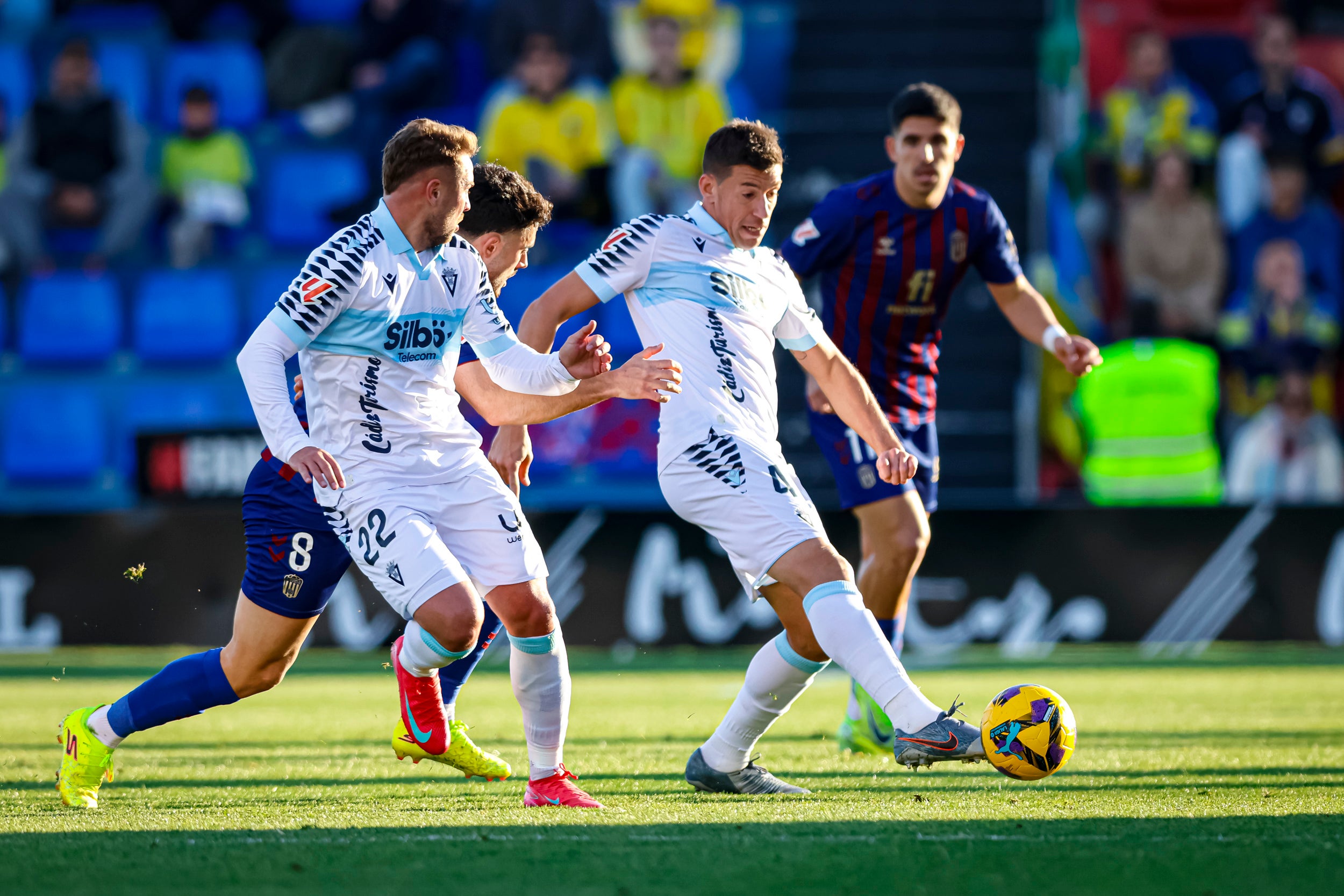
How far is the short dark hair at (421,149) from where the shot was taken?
14.8 ft

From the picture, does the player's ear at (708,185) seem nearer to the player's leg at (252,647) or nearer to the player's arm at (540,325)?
the player's arm at (540,325)

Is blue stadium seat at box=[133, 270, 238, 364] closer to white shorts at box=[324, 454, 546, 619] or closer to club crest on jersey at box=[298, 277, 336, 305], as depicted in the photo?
white shorts at box=[324, 454, 546, 619]

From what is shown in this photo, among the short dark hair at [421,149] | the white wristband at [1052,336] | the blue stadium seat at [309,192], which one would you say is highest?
the blue stadium seat at [309,192]

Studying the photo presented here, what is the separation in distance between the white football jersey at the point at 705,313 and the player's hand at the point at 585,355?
0.25m

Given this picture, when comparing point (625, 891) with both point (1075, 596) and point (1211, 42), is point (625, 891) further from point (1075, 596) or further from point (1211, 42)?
point (1211, 42)

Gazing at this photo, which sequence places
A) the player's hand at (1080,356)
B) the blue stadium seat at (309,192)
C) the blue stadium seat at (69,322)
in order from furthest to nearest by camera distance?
the blue stadium seat at (309,192) → the blue stadium seat at (69,322) → the player's hand at (1080,356)

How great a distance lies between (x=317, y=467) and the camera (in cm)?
414

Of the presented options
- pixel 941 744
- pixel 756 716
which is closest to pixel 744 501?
pixel 756 716

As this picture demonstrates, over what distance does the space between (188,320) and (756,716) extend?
1109 cm

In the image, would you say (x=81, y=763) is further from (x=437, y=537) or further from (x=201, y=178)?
(x=201, y=178)

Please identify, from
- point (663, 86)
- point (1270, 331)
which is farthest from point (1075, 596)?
point (663, 86)

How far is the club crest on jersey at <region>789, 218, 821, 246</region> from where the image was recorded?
6.27 meters

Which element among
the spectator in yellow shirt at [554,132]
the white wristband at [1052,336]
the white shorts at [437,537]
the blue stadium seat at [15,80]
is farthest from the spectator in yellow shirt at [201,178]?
the white shorts at [437,537]

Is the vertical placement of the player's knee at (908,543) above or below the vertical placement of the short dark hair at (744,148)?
below
